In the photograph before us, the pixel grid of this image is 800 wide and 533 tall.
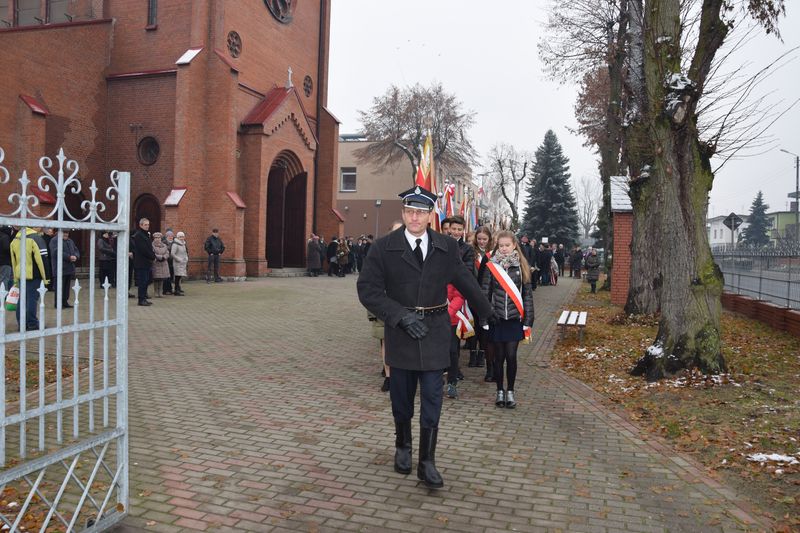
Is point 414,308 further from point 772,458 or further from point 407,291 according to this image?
point 772,458

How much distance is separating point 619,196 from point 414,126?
1096 inches

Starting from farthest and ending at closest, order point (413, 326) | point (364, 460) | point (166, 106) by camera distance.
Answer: point (166, 106), point (364, 460), point (413, 326)

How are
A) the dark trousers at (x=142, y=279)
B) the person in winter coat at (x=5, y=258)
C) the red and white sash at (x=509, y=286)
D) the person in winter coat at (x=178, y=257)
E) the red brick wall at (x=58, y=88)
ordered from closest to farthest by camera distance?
the red and white sash at (x=509, y=286) < the person in winter coat at (x=5, y=258) < the dark trousers at (x=142, y=279) < the person in winter coat at (x=178, y=257) < the red brick wall at (x=58, y=88)

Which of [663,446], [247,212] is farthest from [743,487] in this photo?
[247,212]

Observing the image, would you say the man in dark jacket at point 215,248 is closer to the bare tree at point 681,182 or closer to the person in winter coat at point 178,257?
the person in winter coat at point 178,257

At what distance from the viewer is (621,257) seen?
1723 cm

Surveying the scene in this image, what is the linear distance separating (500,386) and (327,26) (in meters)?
28.7

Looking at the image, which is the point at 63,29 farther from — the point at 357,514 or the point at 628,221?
the point at 357,514

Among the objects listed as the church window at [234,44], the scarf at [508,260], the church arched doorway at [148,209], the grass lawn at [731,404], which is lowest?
the grass lawn at [731,404]

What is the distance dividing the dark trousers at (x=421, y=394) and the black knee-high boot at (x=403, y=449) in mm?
57

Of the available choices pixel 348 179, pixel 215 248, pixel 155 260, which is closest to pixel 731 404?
pixel 155 260

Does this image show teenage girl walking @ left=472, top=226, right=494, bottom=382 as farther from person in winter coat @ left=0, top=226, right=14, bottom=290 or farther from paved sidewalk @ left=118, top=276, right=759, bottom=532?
person in winter coat @ left=0, top=226, right=14, bottom=290

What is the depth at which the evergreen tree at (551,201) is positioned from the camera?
5456cm

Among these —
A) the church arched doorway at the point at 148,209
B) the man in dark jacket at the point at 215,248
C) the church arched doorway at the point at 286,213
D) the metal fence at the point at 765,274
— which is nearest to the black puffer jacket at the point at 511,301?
the metal fence at the point at 765,274
